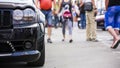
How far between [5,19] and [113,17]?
4.89 m

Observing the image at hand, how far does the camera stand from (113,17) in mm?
10773

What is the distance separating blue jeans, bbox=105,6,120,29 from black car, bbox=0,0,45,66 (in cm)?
439

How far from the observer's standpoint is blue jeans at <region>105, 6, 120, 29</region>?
422 inches

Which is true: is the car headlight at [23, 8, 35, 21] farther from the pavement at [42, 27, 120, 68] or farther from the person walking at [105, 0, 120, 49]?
the person walking at [105, 0, 120, 49]

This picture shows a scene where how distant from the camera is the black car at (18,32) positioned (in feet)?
20.8

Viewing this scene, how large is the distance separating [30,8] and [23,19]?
0.70 ft

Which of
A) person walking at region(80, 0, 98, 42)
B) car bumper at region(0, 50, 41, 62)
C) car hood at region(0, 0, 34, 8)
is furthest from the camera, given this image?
person walking at region(80, 0, 98, 42)

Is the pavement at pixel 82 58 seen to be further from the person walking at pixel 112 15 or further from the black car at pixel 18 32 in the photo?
the black car at pixel 18 32

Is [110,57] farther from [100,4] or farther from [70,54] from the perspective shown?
[100,4]

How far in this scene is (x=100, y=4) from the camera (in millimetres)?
34344

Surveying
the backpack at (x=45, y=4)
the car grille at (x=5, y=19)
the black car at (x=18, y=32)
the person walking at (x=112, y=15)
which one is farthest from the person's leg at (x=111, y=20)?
the car grille at (x=5, y=19)

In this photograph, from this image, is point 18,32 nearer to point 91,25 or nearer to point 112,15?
point 112,15

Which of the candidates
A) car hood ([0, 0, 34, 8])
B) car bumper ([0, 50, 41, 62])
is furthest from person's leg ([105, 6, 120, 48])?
car bumper ([0, 50, 41, 62])

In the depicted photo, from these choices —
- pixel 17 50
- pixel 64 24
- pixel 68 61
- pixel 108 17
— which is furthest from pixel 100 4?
pixel 17 50
